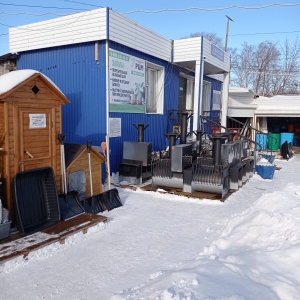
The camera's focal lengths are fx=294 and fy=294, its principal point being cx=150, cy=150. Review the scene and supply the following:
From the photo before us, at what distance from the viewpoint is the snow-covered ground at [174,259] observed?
2.73 metres

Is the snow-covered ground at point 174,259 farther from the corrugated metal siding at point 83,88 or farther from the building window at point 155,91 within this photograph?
the building window at point 155,91

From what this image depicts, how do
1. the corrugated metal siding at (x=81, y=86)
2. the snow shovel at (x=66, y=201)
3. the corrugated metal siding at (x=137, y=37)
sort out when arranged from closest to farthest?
the snow shovel at (x=66, y=201), the corrugated metal siding at (x=137, y=37), the corrugated metal siding at (x=81, y=86)

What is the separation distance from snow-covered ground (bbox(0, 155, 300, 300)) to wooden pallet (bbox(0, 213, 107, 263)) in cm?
9

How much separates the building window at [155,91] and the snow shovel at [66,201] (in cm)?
525

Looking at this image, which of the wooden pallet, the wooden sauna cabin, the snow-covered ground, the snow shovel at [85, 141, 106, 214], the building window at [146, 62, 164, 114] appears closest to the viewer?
the snow-covered ground

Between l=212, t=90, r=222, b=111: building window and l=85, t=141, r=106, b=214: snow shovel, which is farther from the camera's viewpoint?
l=212, t=90, r=222, b=111: building window

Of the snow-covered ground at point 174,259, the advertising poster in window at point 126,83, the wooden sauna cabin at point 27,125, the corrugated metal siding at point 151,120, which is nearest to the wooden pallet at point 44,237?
the snow-covered ground at point 174,259

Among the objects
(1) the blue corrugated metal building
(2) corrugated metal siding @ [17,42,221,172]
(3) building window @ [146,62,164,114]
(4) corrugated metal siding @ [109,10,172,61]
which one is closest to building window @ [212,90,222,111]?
(1) the blue corrugated metal building

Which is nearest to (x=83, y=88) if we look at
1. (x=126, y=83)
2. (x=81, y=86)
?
(x=81, y=86)

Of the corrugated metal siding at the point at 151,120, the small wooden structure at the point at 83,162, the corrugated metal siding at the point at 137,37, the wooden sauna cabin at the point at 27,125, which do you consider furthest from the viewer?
the corrugated metal siding at the point at 151,120

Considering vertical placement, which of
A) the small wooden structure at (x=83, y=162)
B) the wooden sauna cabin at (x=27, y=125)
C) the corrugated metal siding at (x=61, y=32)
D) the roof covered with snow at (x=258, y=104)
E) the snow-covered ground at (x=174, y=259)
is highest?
the corrugated metal siding at (x=61, y=32)

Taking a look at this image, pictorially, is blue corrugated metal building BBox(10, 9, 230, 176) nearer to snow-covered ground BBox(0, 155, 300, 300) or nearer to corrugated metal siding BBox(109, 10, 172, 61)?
corrugated metal siding BBox(109, 10, 172, 61)

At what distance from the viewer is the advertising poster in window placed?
7.97m

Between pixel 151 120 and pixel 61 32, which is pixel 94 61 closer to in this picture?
pixel 61 32
